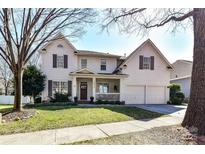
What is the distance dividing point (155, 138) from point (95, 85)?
47.0ft

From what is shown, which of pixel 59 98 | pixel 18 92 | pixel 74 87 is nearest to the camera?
pixel 18 92

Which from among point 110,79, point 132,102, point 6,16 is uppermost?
point 6,16

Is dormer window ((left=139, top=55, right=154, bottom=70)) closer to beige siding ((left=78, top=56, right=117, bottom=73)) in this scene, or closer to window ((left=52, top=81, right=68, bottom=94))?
beige siding ((left=78, top=56, right=117, bottom=73))

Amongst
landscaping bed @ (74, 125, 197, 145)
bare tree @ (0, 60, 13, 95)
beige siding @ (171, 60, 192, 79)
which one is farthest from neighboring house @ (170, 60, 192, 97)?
bare tree @ (0, 60, 13, 95)

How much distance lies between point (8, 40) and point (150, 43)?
14289 mm

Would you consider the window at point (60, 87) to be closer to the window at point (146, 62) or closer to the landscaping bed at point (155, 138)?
the window at point (146, 62)

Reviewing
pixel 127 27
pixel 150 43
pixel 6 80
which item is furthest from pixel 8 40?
pixel 6 80

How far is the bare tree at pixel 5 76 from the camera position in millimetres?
34500

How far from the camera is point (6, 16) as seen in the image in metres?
11.3

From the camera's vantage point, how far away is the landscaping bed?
577 centimetres

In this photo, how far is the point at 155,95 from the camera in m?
21.5

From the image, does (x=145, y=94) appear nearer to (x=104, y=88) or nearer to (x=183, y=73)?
(x=104, y=88)

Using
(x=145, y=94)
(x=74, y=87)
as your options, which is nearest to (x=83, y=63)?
(x=74, y=87)
